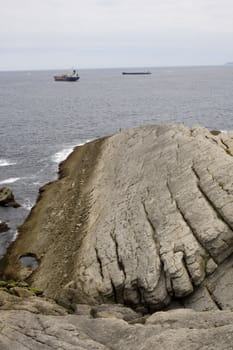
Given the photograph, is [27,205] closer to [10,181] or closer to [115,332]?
[10,181]

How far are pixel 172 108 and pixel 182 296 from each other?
12223 centimetres

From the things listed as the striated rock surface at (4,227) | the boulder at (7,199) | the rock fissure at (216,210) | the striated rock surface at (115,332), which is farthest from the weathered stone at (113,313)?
the boulder at (7,199)

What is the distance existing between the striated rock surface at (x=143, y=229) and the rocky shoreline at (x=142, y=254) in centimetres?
9

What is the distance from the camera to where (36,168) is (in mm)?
72125

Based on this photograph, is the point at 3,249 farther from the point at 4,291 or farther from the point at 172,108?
the point at 172,108

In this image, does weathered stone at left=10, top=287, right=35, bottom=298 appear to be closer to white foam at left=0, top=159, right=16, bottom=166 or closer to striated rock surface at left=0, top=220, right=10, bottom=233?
striated rock surface at left=0, top=220, right=10, bottom=233

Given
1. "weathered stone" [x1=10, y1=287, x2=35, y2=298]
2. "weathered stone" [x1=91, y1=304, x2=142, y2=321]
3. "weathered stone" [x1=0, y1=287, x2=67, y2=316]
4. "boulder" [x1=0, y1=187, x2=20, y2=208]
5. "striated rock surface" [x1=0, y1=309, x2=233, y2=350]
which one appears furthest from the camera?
"boulder" [x1=0, y1=187, x2=20, y2=208]

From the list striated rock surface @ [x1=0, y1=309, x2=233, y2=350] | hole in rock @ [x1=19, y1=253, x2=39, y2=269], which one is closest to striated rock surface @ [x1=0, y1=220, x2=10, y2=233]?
hole in rock @ [x1=19, y1=253, x2=39, y2=269]

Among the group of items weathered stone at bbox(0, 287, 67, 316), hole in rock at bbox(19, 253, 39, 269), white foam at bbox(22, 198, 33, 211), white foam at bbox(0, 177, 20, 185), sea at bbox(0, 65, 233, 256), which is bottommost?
hole in rock at bbox(19, 253, 39, 269)

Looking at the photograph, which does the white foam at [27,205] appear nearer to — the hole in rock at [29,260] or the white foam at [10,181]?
the white foam at [10,181]

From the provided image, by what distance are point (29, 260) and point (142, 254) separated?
1379 cm

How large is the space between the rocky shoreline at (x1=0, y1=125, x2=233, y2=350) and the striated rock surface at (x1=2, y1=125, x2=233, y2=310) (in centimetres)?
9

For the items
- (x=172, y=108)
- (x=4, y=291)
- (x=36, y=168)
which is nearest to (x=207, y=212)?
(x=4, y=291)

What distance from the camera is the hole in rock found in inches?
1630
